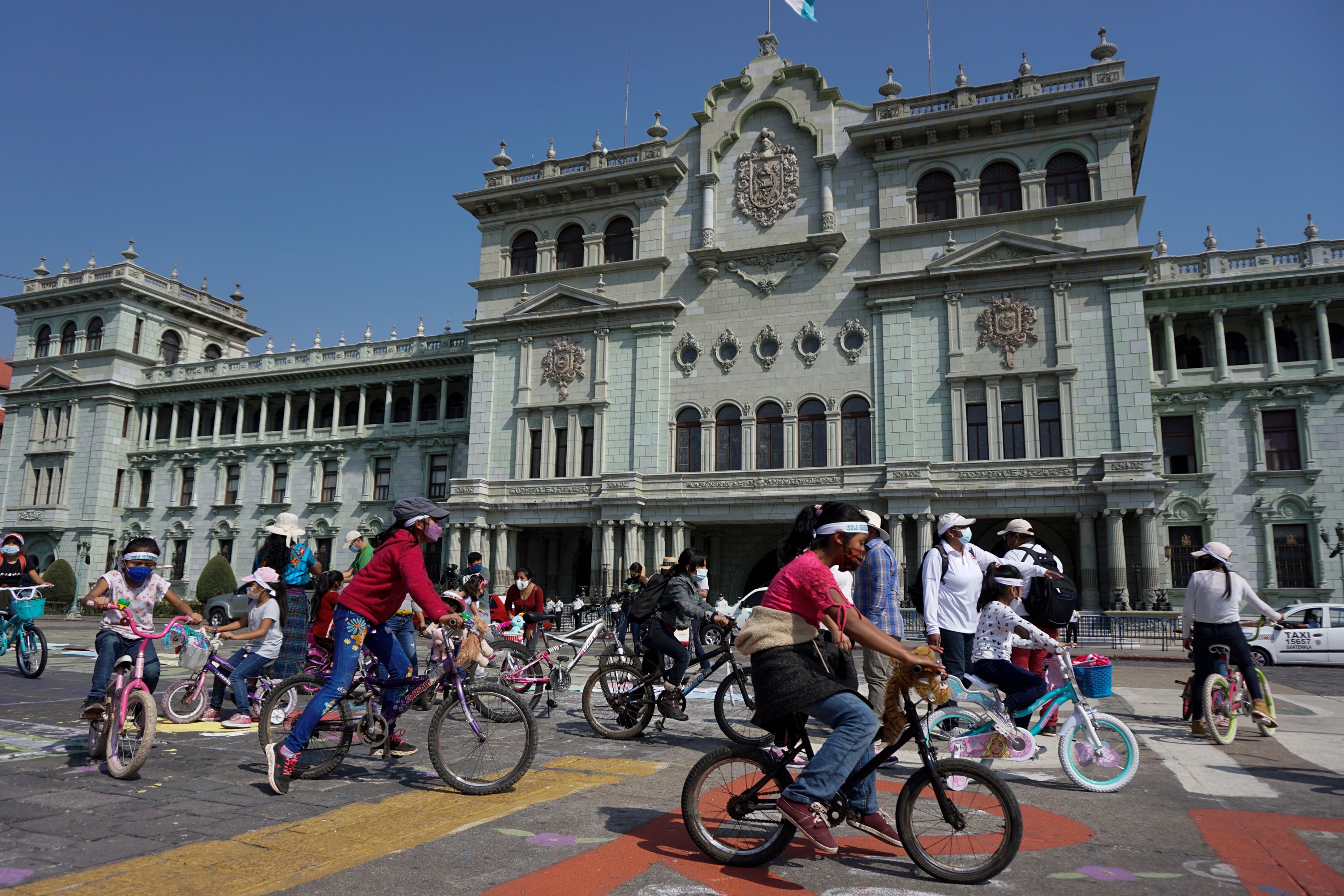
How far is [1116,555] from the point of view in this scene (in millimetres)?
24734

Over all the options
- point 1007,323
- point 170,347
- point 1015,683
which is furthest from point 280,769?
point 170,347

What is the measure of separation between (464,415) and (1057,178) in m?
26.9

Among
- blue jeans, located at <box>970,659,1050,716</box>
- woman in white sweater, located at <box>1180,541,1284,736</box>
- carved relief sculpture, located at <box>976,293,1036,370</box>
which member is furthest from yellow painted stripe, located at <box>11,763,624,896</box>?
carved relief sculpture, located at <box>976,293,1036,370</box>

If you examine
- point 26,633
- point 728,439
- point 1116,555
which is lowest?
point 26,633

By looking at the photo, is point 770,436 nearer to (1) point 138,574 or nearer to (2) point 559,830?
(1) point 138,574

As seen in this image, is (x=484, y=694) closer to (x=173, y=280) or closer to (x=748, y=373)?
(x=748, y=373)

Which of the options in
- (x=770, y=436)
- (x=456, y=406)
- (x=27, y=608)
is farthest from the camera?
(x=456, y=406)

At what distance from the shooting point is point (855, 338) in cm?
2942

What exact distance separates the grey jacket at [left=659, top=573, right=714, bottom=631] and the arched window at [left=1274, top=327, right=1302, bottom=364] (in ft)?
101

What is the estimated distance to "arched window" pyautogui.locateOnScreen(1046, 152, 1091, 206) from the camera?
27.6 metres

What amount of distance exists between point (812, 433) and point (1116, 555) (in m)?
10.2

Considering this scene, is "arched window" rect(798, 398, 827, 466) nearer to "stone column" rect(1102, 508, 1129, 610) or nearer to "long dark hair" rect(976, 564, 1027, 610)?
"stone column" rect(1102, 508, 1129, 610)

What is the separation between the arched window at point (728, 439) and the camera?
100ft

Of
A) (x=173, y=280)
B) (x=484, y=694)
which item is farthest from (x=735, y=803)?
(x=173, y=280)
